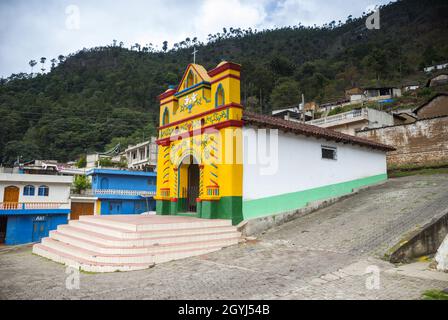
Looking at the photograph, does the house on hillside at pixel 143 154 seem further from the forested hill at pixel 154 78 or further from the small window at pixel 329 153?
the small window at pixel 329 153

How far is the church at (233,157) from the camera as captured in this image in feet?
37.0

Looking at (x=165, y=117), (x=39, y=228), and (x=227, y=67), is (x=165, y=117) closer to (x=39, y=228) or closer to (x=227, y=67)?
(x=227, y=67)

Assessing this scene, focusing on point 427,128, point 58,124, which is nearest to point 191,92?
point 427,128

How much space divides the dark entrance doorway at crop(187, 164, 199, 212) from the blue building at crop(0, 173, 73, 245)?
48.3ft

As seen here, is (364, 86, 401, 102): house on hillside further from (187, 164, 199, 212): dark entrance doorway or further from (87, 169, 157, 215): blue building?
(187, 164, 199, 212): dark entrance doorway

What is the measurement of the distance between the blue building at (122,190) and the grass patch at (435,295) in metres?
24.8

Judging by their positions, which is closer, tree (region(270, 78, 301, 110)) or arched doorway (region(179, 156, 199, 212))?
arched doorway (region(179, 156, 199, 212))

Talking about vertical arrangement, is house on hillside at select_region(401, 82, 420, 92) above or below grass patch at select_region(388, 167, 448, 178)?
above

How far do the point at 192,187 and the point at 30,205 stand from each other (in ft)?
49.6

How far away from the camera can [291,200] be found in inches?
504

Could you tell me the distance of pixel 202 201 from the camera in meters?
11.5

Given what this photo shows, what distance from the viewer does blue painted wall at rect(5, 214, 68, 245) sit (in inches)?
873

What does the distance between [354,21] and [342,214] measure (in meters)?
115

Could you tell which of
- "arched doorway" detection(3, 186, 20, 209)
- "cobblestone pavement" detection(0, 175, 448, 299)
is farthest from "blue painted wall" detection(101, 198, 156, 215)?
"cobblestone pavement" detection(0, 175, 448, 299)
